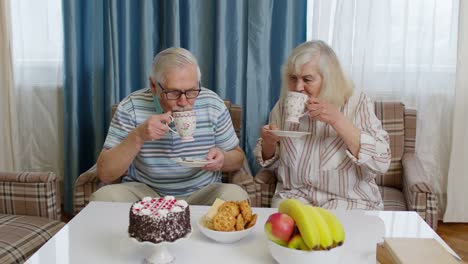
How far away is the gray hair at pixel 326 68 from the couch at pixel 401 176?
0.46 metres

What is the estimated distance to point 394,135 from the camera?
2.49 m

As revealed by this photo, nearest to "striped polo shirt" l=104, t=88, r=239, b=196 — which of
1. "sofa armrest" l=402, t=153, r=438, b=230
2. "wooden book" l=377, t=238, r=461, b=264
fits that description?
"sofa armrest" l=402, t=153, r=438, b=230

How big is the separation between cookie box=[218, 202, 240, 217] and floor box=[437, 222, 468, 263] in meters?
Answer: 1.60

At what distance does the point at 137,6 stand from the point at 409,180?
1618 mm

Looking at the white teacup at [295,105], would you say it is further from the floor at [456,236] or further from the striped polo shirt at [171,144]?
the floor at [456,236]

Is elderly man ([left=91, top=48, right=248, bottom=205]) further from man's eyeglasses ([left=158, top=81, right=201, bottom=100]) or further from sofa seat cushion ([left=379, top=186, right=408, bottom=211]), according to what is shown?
sofa seat cushion ([left=379, top=186, right=408, bottom=211])

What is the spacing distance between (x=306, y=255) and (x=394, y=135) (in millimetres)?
1453

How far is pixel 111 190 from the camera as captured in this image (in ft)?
6.27

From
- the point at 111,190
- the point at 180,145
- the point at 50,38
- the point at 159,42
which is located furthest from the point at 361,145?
the point at 50,38

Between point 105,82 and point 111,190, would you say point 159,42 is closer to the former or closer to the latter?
point 105,82

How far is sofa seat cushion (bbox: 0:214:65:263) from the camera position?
1.70m

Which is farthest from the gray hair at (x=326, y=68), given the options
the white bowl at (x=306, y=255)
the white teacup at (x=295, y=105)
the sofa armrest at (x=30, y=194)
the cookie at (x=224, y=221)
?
the sofa armrest at (x=30, y=194)

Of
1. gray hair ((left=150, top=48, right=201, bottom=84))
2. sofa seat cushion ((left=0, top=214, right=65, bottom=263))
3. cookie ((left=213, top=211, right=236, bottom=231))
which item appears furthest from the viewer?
gray hair ((left=150, top=48, right=201, bottom=84))

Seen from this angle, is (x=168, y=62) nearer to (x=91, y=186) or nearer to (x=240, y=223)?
(x=91, y=186)
